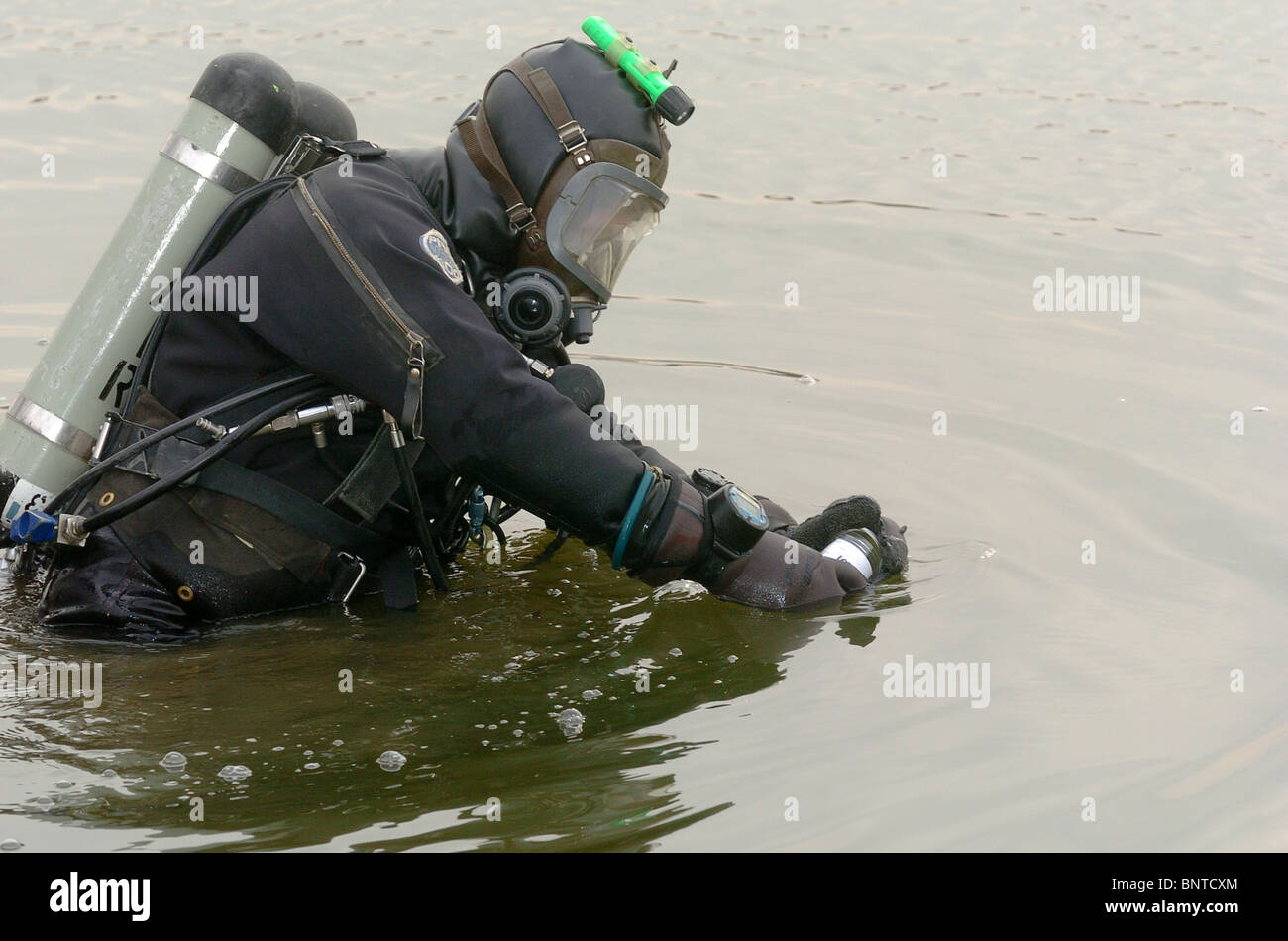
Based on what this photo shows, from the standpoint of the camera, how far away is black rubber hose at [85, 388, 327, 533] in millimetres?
3160

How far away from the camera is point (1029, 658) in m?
3.83

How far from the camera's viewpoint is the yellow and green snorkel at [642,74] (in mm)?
3357

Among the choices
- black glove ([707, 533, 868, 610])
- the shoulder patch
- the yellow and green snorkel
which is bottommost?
black glove ([707, 533, 868, 610])

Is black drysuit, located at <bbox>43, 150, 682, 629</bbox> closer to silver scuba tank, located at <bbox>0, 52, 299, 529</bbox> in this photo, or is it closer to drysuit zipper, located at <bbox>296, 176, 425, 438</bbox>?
drysuit zipper, located at <bbox>296, 176, 425, 438</bbox>

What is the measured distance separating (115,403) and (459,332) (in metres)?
0.90

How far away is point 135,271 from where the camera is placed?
132 inches

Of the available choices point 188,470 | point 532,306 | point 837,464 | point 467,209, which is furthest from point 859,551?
point 188,470

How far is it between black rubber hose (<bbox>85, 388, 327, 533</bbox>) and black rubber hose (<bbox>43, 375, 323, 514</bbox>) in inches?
1.6

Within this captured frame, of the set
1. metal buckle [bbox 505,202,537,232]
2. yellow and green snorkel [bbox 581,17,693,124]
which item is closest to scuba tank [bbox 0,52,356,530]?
metal buckle [bbox 505,202,537,232]

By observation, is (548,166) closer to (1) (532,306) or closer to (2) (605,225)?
(2) (605,225)

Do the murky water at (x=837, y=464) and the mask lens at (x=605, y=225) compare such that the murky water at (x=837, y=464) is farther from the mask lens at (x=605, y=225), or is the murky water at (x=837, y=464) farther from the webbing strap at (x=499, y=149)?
the webbing strap at (x=499, y=149)

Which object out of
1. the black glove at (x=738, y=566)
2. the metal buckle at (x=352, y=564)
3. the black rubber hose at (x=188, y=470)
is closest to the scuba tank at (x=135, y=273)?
the black rubber hose at (x=188, y=470)
